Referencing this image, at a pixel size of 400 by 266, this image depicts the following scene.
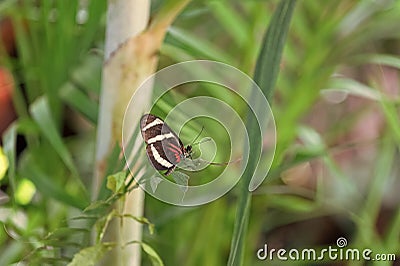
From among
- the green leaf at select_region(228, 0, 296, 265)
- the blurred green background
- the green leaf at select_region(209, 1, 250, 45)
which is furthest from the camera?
the green leaf at select_region(209, 1, 250, 45)

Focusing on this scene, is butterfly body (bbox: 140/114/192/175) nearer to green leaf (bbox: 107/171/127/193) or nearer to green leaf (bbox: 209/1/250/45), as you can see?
green leaf (bbox: 107/171/127/193)

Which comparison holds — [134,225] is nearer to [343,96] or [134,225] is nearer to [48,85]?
[48,85]

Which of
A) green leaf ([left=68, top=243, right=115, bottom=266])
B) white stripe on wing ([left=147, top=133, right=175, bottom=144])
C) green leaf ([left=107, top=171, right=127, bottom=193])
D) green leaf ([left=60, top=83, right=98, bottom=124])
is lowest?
green leaf ([left=68, top=243, right=115, bottom=266])

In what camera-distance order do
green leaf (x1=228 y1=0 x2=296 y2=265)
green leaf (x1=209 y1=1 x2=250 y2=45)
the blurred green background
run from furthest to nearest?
green leaf (x1=209 y1=1 x2=250 y2=45) → the blurred green background → green leaf (x1=228 y1=0 x2=296 y2=265)

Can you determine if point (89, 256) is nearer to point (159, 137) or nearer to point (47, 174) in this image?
point (159, 137)

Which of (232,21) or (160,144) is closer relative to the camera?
(160,144)

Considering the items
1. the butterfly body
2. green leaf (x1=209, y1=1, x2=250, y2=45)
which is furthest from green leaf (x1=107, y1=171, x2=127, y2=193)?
green leaf (x1=209, y1=1, x2=250, y2=45)

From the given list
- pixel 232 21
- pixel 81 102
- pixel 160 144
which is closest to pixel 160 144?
pixel 160 144

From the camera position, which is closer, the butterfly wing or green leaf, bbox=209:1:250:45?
the butterfly wing
